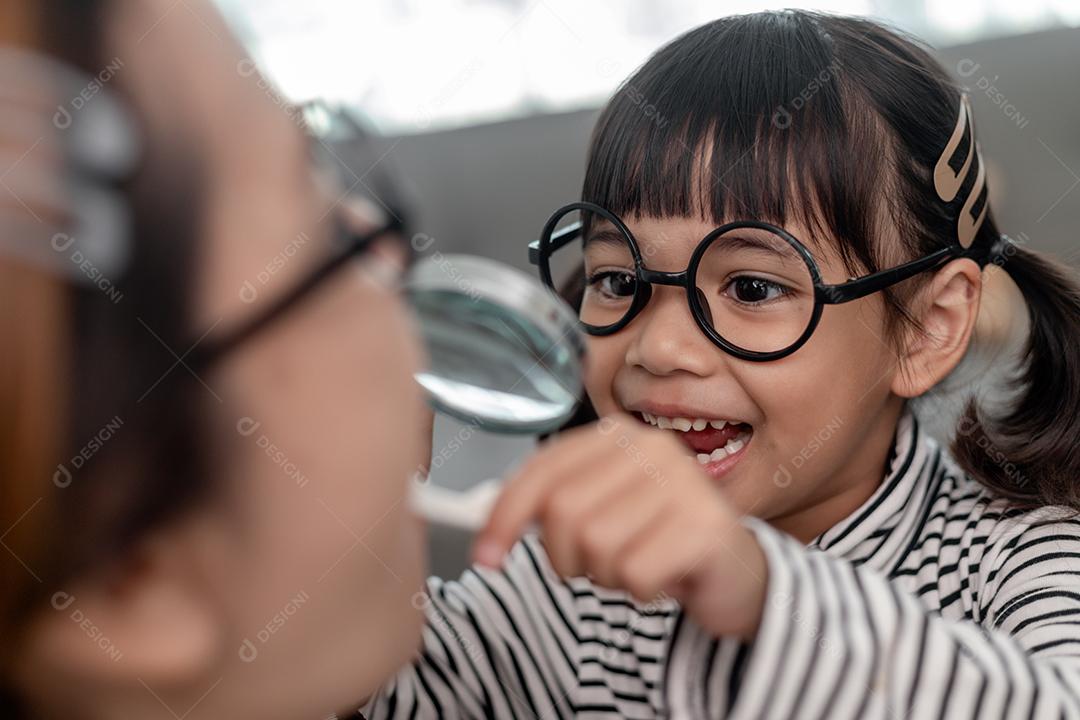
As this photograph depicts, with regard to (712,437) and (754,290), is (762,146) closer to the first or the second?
(754,290)

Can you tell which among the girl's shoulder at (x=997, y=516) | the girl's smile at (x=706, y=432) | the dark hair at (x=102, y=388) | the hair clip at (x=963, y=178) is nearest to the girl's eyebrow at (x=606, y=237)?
the girl's smile at (x=706, y=432)

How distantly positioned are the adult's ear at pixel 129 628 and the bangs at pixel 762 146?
1.77 ft

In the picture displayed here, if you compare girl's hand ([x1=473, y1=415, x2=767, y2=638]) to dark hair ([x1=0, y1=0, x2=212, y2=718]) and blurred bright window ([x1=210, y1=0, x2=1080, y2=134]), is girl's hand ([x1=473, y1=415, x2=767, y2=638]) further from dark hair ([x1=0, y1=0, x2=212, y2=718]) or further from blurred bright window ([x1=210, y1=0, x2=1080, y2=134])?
blurred bright window ([x1=210, y1=0, x2=1080, y2=134])

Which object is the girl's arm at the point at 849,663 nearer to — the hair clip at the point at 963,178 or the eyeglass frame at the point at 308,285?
the eyeglass frame at the point at 308,285

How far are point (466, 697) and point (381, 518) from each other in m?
0.49

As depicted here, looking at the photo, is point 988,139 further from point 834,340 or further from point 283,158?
point 283,158

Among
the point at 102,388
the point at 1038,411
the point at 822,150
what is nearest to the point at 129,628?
the point at 102,388

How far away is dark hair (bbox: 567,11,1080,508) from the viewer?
0.80 metres

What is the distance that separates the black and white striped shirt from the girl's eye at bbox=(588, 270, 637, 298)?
0.82 feet

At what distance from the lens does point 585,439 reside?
44 centimetres

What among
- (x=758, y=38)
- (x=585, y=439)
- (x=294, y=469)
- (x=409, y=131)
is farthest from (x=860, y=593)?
(x=409, y=131)

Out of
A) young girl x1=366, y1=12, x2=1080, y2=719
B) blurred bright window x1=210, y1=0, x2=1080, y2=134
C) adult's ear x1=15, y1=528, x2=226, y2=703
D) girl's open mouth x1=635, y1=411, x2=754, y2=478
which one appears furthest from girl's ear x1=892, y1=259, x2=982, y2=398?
blurred bright window x1=210, y1=0, x2=1080, y2=134

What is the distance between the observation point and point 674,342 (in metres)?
0.80

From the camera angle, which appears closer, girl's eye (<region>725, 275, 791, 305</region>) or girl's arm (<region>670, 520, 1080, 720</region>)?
girl's arm (<region>670, 520, 1080, 720</region>)
